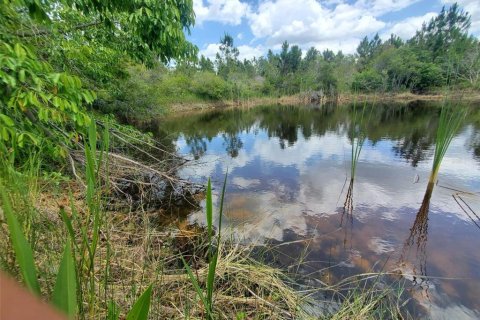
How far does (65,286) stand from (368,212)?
5039 millimetres

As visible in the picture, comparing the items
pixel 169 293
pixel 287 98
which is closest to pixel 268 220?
pixel 169 293

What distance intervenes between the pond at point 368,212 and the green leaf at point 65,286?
9.91ft

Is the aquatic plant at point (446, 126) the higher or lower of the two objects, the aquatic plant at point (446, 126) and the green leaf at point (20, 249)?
the lower

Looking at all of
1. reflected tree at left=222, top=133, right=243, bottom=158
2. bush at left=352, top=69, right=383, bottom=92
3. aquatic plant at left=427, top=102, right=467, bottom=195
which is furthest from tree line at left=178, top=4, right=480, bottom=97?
aquatic plant at left=427, top=102, right=467, bottom=195

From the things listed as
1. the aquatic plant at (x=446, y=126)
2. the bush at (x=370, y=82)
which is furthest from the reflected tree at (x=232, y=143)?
the aquatic plant at (x=446, y=126)

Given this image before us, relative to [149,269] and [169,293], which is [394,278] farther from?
[149,269]

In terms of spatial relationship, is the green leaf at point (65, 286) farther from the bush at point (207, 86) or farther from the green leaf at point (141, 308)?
the bush at point (207, 86)

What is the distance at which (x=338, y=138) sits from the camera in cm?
1134

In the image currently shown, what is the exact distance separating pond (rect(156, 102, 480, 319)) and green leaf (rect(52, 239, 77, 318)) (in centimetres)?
302

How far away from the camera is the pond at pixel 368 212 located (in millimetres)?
3164

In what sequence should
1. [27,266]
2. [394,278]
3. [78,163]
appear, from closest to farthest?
[27,266] → [394,278] → [78,163]

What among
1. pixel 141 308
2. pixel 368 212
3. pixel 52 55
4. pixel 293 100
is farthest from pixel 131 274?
pixel 293 100

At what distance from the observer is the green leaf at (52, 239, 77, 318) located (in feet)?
1.57

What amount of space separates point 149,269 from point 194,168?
527 centimetres
